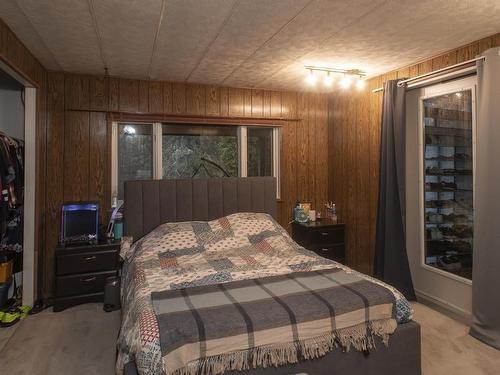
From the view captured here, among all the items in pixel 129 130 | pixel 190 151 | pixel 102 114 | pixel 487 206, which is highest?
pixel 102 114

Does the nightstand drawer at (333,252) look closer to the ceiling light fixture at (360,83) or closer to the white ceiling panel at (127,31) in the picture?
the ceiling light fixture at (360,83)

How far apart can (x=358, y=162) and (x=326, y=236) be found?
95cm

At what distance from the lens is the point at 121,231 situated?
11.6 feet

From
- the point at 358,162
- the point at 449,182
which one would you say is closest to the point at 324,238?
the point at 358,162

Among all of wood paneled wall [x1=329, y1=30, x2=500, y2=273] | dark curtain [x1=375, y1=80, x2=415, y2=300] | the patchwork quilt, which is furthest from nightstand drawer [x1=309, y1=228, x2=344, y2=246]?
the patchwork quilt

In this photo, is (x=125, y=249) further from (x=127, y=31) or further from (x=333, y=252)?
(x=333, y=252)

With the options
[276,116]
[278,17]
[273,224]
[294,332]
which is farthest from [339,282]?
[276,116]

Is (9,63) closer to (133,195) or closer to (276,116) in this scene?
(133,195)

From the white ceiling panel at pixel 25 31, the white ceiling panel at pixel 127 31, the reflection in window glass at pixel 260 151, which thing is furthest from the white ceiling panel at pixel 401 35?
the white ceiling panel at pixel 25 31

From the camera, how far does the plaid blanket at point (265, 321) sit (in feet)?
5.22

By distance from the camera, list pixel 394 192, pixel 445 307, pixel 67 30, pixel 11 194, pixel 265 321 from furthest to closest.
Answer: pixel 394 192 → pixel 445 307 → pixel 11 194 → pixel 67 30 → pixel 265 321

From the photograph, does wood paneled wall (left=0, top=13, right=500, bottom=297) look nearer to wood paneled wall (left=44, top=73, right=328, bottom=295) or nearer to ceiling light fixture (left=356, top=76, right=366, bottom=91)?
wood paneled wall (left=44, top=73, right=328, bottom=295)

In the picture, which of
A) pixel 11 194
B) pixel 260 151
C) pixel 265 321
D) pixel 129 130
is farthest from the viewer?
pixel 260 151

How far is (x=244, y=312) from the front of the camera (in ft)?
5.77
